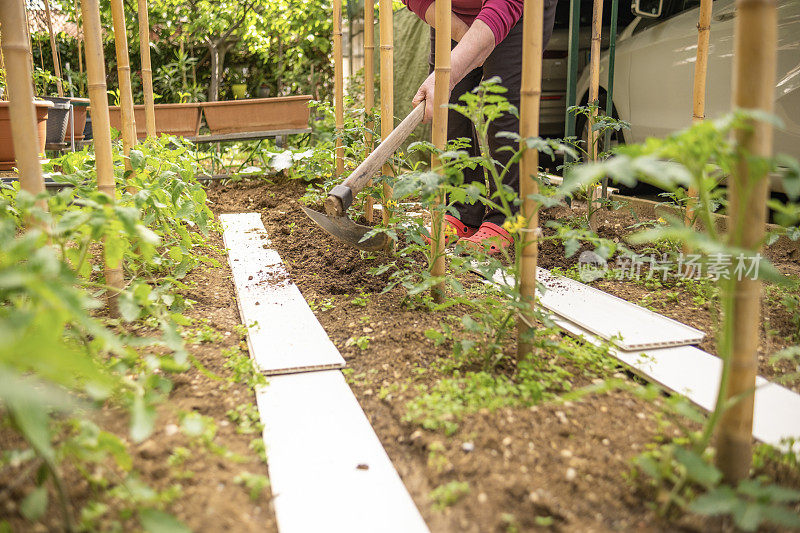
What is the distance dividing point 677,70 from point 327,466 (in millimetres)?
3256

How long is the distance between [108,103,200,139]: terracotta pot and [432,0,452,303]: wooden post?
399cm

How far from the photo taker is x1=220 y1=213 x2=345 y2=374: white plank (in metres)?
1.62

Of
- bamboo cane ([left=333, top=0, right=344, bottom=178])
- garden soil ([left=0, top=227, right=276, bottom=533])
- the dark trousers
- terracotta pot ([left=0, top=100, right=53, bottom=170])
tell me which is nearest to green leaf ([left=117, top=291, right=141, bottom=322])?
garden soil ([left=0, top=227, right=276, bottom=533])

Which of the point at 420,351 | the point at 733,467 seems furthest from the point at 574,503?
the point at 420,351

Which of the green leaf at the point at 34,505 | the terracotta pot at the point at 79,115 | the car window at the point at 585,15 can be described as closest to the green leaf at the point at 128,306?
the green leaf at the point at 34,505

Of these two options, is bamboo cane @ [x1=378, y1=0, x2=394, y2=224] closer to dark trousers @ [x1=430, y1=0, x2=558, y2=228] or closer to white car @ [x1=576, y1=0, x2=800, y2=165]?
dark trousers @ [x1=430, y1=0, x2=558, y2=228]

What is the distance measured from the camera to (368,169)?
2.16 m

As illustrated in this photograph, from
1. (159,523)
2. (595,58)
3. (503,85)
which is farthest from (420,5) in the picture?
(159,523)

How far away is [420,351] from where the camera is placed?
5.33 feet

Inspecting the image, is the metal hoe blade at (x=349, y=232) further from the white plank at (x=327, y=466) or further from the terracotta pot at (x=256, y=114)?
the terracotta pot at (x=256, y=114)

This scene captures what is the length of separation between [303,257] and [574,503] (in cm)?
186

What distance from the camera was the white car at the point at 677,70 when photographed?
8.67 ft

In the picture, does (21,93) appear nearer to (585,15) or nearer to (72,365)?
(72,365)

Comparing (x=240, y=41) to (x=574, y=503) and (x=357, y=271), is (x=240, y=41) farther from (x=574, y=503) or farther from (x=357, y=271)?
(x=574, y=503)
